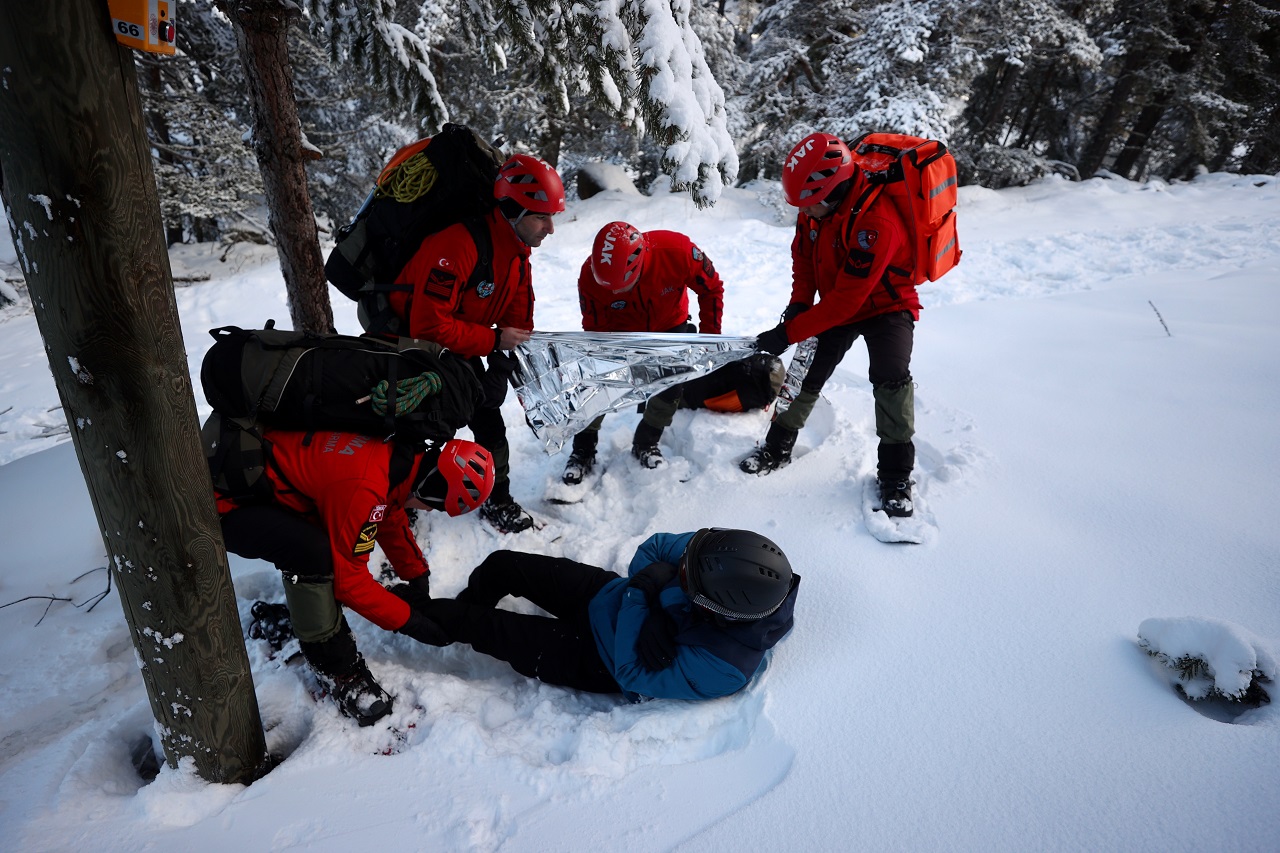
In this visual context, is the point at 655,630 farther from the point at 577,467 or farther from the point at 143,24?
the point at 143,24

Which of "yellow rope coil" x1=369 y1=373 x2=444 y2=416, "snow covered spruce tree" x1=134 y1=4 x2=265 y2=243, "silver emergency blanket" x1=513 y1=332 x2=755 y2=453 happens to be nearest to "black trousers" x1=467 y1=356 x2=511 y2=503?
"silver emergency blanket" x1=513 y1=332 x2=755 y2=453

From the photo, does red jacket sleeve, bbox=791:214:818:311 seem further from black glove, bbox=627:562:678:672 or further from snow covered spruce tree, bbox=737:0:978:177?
snow covered spruce tree, bbox=737:0:978:177

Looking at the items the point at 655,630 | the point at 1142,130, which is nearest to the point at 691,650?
the point at 655,630

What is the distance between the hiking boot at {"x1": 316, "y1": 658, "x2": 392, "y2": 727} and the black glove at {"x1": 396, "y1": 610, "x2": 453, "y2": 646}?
0.23 metres

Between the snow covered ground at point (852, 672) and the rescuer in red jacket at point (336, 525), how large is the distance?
238 mm

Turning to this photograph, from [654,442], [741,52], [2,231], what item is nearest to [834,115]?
[741,52]

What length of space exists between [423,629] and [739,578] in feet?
4.77

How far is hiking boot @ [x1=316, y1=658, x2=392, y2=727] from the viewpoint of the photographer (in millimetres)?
2475

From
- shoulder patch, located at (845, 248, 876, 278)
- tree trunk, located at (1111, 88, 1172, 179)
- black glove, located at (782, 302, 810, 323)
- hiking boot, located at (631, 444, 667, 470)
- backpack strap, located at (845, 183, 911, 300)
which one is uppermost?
tree trunk, located at (1111, 88, 1172, 179)

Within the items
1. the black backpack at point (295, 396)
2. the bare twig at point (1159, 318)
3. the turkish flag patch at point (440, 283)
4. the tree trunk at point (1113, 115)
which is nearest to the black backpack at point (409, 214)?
the turkish flag patch at point (440, 283)

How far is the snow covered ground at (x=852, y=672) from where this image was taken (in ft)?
6.35

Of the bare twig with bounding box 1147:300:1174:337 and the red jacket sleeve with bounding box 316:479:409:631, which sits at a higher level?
the bare twig with bounding box 1147:300:1174:337

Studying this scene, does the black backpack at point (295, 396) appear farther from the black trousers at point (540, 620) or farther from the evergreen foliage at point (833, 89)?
the evergreen foliage at point (833, 89)

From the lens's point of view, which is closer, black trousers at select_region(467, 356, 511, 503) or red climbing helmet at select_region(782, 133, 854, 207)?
red climbing helmet at select_region(782, 133, 854, 207)
